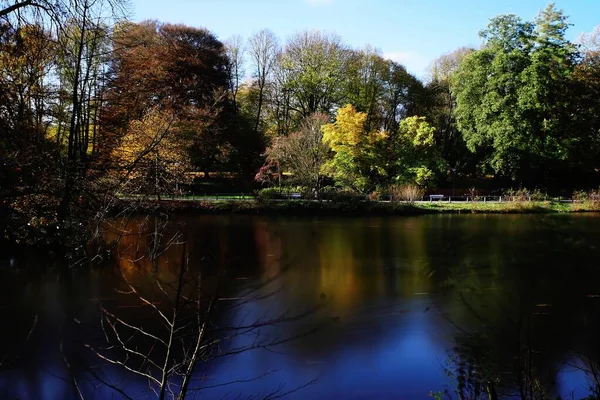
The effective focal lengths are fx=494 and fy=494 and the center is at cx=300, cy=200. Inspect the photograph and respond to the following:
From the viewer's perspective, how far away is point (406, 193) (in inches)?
947

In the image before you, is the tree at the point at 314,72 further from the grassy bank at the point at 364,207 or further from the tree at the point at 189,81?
the grassy bank at the point at 364,207

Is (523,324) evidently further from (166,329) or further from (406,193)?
(406,193)

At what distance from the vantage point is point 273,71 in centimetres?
3219

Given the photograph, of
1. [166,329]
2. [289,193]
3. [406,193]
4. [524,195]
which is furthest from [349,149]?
[166,329]

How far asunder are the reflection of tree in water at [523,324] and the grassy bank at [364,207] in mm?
9978

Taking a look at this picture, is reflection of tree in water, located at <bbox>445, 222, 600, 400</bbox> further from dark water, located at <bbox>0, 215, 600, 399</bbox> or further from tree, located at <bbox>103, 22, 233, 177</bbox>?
tree, located at <bbox>103, 22, 233, 177</bbox>

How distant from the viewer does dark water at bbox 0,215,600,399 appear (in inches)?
220

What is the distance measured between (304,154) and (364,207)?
3860 mm

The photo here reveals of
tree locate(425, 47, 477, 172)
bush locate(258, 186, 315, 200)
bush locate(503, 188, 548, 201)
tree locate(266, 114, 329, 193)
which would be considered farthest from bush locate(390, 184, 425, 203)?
tree locate(425, 47, 477, 172)

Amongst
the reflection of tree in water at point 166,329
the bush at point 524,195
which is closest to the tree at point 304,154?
the bush at point 524,195

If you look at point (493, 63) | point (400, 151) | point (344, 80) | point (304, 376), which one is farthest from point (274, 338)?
point (344, 80)

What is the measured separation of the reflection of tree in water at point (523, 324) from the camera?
17.6 feet

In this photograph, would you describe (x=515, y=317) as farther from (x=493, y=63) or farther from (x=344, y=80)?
(x=344, y=80)

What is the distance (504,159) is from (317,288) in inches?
801
